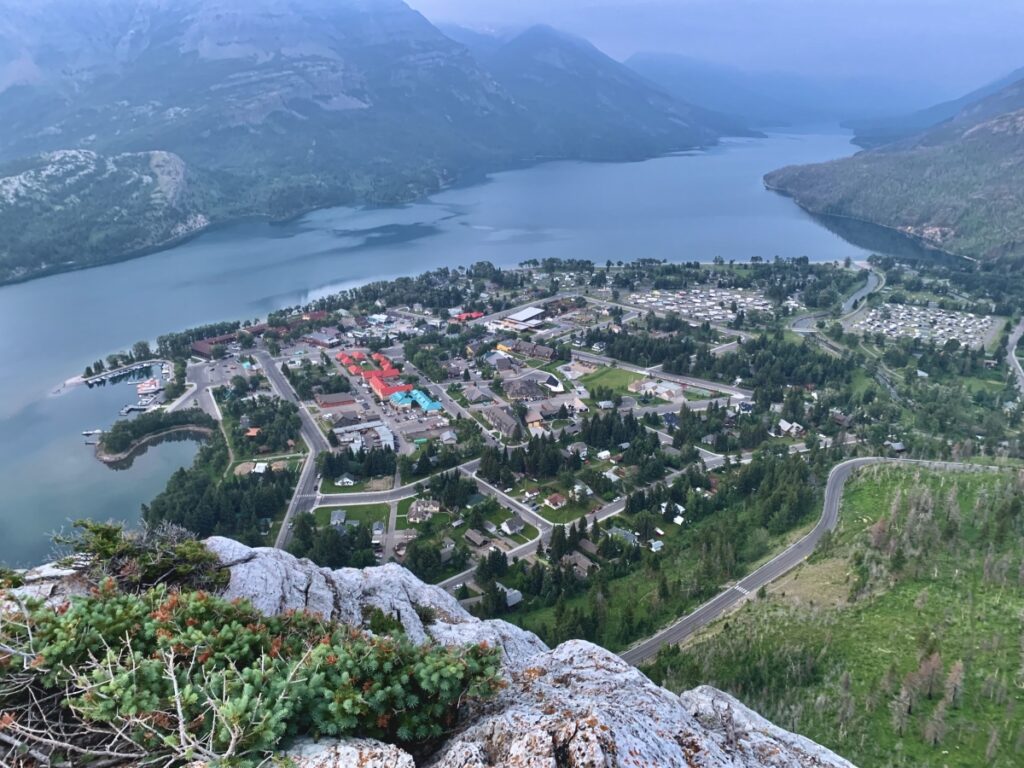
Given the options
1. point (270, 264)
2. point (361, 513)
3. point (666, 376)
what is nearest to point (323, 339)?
point (361, 513)

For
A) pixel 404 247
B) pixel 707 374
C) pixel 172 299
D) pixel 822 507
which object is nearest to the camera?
pixel 822 507

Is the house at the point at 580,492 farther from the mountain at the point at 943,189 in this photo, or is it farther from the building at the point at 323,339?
the mountain at the point at 943,189

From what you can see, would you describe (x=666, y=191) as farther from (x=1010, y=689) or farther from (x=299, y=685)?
(x=299, y=685)

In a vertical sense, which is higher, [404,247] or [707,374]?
[404,247]

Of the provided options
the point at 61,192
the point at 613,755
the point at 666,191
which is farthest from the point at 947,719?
the point at 666,191

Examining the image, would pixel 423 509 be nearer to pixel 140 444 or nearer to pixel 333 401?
pixel 333 401

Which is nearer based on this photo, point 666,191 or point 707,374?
point 707,374
